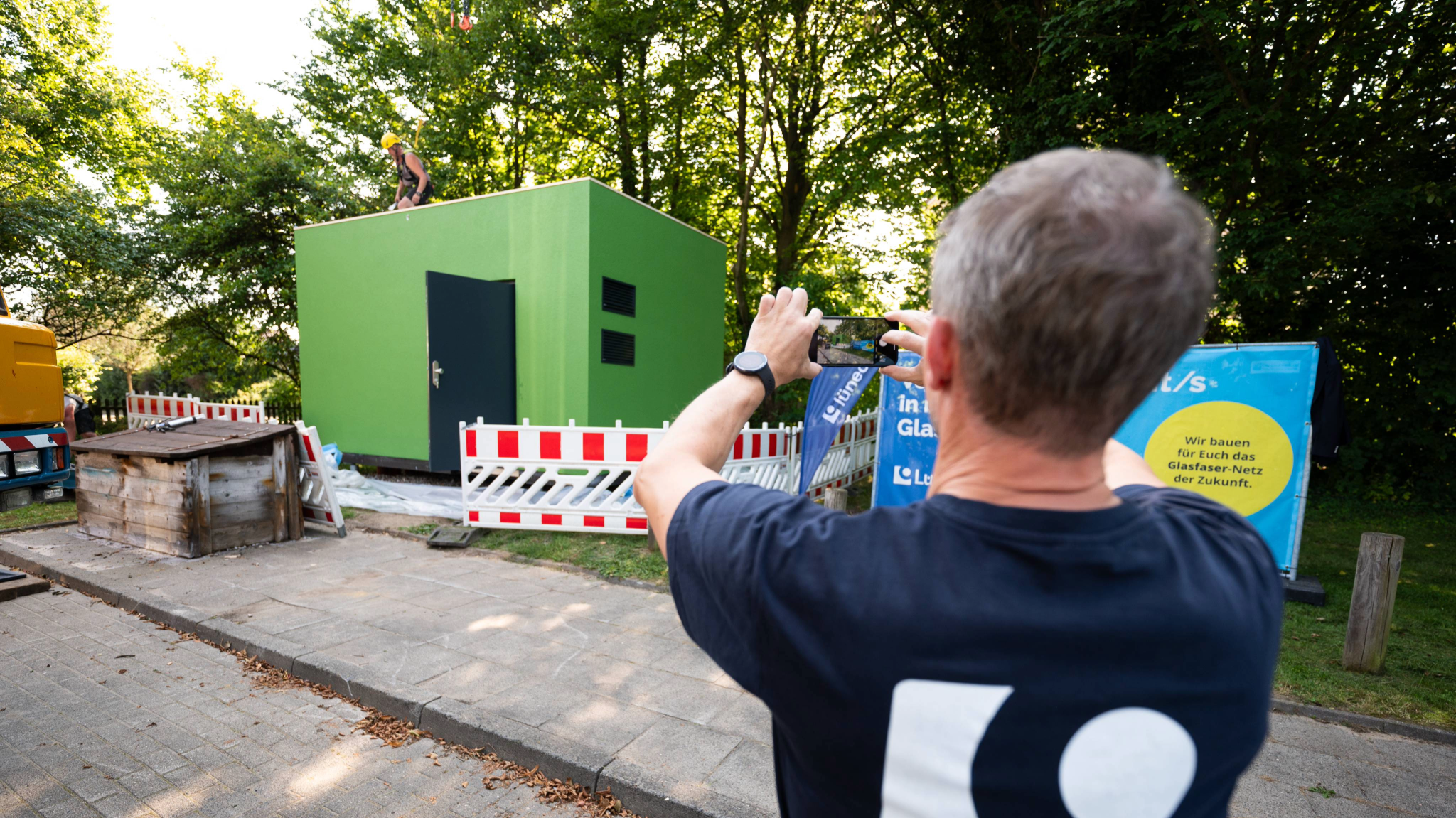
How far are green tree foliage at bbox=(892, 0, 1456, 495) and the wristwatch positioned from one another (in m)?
8.73

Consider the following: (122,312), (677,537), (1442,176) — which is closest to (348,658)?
(677,537)

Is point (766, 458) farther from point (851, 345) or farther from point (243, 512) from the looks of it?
point (851, 345)

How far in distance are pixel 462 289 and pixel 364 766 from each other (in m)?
6.92

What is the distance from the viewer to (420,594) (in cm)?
498

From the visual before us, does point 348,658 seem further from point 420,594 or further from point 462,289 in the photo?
point 462,289

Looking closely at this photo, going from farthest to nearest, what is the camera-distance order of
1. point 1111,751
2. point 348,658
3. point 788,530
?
point 348,658 → point 788,530 → point 1111,751

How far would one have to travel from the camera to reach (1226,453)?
5.29m

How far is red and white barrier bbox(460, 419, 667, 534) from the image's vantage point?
6641 mm

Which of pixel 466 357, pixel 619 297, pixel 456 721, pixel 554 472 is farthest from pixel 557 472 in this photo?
pixel 456 721

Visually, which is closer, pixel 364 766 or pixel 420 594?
pixel 364 766

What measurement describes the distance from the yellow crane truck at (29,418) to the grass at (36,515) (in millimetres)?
1005

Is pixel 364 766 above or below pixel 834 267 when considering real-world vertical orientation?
below

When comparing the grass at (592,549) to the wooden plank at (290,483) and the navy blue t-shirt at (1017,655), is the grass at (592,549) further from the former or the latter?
the navy blue t-shirt at (1017,655)

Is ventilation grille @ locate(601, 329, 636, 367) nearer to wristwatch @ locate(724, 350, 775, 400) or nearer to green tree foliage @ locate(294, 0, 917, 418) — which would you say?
green tree foliage @ locate(294, 0, 917, 418)
